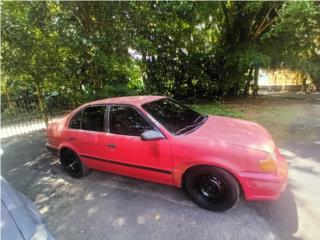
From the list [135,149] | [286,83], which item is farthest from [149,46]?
[286,83]

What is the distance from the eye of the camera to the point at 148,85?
1095 cm

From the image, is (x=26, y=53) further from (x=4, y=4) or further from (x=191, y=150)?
(x=191, y=150)

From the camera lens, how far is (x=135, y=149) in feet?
10.7

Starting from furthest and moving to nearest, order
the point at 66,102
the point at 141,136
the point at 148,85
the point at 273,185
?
the point at 148,85 → the point at 66,102 → the point at 141,136 → the point at 273,185

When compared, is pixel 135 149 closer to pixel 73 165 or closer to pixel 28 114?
pixel 73 165

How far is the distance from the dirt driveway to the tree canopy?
3.57 metres

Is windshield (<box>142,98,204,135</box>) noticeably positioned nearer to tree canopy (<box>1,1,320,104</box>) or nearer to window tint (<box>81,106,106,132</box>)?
window tint (<box>81,106,106,132</box>)

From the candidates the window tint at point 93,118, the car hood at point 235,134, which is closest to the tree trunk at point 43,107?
the window tint at point 93,118

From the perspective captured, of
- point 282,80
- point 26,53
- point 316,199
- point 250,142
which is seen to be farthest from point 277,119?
point 282,80

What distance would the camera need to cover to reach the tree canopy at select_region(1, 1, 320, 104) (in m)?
6.23

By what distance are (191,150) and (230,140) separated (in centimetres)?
51

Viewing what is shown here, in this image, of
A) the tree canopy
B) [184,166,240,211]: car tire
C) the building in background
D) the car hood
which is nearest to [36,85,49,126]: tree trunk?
the tree canopy

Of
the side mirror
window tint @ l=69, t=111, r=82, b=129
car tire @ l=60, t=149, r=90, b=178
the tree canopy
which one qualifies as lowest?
car tire @ l=60, t=149, r=90, b=178

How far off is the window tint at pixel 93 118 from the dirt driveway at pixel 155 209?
1035 millimetres
